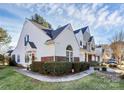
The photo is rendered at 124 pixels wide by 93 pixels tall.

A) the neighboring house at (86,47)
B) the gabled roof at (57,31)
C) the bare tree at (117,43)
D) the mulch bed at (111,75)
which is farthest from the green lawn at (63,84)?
the neighboring house at (86,47)

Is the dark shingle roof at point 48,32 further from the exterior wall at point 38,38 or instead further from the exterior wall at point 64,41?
the exterior wall at point 64,41

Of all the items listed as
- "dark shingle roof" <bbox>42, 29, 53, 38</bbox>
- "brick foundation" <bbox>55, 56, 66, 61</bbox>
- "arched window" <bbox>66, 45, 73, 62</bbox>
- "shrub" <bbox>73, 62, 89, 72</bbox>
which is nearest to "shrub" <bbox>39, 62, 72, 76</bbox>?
"shrub" <bbox>73, 62, 89, 72</bbox>

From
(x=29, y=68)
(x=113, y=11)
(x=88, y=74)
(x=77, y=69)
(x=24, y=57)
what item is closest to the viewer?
(x=113, y=11)

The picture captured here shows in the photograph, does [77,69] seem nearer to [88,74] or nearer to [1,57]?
[88,74]

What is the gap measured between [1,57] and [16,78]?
2945 millimetres

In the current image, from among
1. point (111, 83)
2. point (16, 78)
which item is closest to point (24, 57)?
point (16, 78)

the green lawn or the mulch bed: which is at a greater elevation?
the mulch bed

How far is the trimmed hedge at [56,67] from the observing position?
8344mm

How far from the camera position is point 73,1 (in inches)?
305

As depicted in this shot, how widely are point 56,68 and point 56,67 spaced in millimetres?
46

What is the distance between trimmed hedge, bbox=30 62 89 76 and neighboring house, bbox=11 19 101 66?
1.63ft

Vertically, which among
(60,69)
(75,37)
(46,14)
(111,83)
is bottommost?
(111,83)

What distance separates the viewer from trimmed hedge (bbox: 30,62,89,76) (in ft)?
27.4

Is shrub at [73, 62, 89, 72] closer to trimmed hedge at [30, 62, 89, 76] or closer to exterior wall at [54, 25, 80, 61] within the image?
trimmed hedge at [30, 62, 89, 76]
